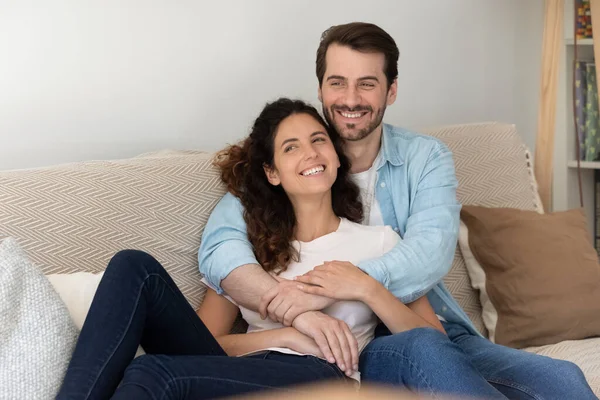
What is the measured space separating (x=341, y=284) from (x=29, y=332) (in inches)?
26.0

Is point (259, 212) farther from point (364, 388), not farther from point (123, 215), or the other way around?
point (364, 388)

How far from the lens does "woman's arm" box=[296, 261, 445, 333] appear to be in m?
1.87

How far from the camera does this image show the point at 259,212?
2.03 meters

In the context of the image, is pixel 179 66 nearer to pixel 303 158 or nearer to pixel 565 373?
pixel 303 158

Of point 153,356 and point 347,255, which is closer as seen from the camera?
point 153,356

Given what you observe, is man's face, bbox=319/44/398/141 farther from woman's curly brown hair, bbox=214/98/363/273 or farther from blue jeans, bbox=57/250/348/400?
blue jeans, bbox=57/250/348/400

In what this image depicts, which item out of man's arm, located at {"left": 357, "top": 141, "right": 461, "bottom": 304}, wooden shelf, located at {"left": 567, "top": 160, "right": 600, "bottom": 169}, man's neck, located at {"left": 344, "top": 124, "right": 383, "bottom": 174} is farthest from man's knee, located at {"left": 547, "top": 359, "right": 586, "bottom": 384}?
wooden shelf, located at {"left": 567, "top": 160, "right": 600, "bottom": 169}

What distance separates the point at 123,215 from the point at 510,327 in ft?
3.47

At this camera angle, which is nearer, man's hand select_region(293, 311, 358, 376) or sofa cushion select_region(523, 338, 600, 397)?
man's hand select_region(293, 311, 358, 376)

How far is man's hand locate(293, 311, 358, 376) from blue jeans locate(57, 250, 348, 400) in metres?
0.02

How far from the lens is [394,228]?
2.14 m

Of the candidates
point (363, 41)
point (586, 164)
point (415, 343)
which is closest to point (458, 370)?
point (415, 343)

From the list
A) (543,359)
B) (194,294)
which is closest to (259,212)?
(194,294)

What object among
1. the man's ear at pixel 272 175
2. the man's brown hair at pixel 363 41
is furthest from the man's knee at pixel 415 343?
the man's brown hair at pixel 363 41
